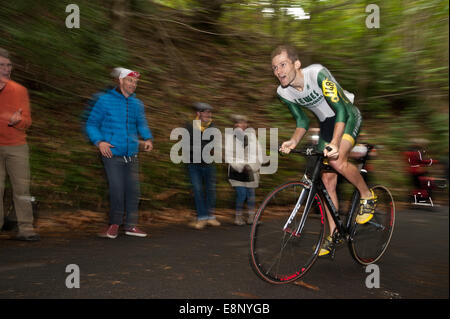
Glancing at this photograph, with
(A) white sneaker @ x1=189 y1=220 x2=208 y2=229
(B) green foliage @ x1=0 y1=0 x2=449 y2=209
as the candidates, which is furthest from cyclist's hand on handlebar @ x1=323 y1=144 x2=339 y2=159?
(B) green foliage @ x1=0 y1=0 x2=449 y2=209

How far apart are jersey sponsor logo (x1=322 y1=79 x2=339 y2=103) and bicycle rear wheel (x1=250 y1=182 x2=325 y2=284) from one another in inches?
33.1

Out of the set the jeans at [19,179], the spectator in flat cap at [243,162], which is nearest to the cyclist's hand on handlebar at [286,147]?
the spectator in flat cap at [243,162]

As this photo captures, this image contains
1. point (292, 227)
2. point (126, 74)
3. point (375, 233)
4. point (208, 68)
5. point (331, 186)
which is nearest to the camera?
point (292, 227)

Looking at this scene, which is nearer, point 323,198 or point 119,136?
point 323,198

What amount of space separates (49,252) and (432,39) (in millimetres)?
8970

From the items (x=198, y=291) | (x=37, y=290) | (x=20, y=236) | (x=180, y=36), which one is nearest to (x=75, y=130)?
(x=20, y=236)

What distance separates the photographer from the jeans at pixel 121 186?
532cm

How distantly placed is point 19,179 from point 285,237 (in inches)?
132

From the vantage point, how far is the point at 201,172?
6371mm

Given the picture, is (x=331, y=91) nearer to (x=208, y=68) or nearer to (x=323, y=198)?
(x=323, y=198)

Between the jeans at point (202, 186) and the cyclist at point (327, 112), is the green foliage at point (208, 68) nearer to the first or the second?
the jeans at point (202, 186)

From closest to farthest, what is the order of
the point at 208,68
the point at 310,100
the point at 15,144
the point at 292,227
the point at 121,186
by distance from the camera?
the point at 292,227 → the point at 310,100 → the point at 15,144 → the point at 121,186 → the point at 208,68

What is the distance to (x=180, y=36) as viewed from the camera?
39.8ft

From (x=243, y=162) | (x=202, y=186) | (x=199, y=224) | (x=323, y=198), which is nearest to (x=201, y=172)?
(x=202, y=186)
